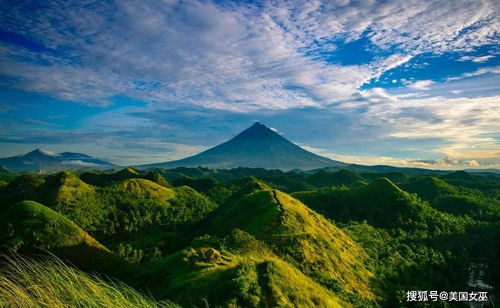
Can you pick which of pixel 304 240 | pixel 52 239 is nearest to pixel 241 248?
pixel 304 240

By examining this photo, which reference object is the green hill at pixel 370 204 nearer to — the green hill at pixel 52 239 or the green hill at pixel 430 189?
the green hill at pixel 430 189

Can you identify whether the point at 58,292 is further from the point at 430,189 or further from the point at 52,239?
the point at 430,189

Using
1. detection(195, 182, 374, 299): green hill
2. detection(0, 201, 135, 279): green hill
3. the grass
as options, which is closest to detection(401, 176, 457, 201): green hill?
detection(195, 182, 374, 299): green hill

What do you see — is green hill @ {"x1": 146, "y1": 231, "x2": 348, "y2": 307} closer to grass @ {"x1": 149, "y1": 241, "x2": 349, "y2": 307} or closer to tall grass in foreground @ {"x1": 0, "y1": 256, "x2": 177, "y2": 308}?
grass @ {"x1": 149, "y1": 241, "x2": 349, "y2": 307}

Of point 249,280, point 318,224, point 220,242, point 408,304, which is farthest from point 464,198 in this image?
point 249,280

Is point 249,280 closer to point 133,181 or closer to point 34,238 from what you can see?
point 34,238

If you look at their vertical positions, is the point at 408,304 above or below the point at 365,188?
below

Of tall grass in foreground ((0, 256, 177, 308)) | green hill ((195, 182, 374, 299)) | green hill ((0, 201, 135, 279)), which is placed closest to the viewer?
tall grass in foreground ((0, 256, 177, 308))
